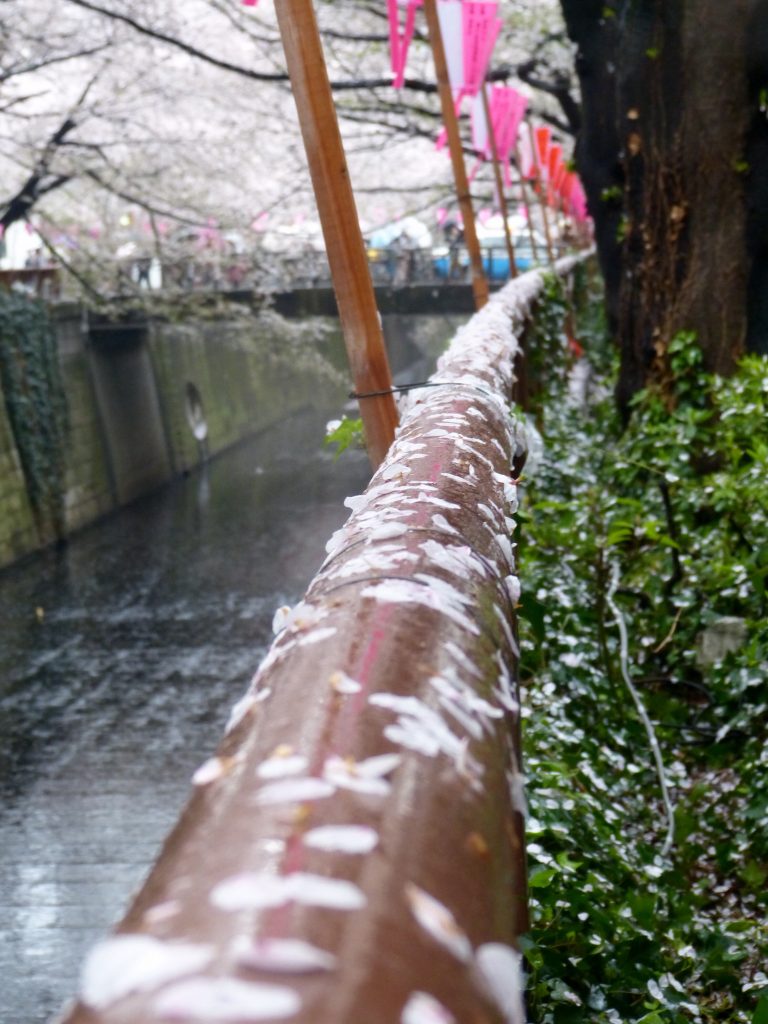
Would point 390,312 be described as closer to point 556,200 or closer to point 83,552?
point 556,200

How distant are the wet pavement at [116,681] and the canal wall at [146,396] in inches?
21.5

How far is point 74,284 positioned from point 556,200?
7932mm

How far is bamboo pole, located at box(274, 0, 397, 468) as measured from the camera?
9.25ft

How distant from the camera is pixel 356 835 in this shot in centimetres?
75

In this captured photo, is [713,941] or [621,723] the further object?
[621,723]

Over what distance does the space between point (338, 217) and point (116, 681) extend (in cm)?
933

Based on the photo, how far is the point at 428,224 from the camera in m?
26.5

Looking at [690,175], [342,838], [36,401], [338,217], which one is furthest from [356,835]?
[36,401]

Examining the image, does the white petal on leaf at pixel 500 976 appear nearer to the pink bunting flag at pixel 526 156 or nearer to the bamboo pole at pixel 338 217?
the bamboo pole at pixel 338 217

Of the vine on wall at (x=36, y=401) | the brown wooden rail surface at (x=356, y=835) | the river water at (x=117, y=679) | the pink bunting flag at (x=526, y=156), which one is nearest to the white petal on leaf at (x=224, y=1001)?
the brown wooden rail surface at (x=356, y=835)

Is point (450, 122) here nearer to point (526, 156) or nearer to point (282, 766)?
point (282, 766)

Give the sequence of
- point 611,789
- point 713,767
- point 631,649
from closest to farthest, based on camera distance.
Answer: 1. point 611,789
2. point 713,767
3. point 631,649

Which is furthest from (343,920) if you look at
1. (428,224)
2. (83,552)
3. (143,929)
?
(428,224)

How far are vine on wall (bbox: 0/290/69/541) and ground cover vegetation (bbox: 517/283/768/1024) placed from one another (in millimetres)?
11582
